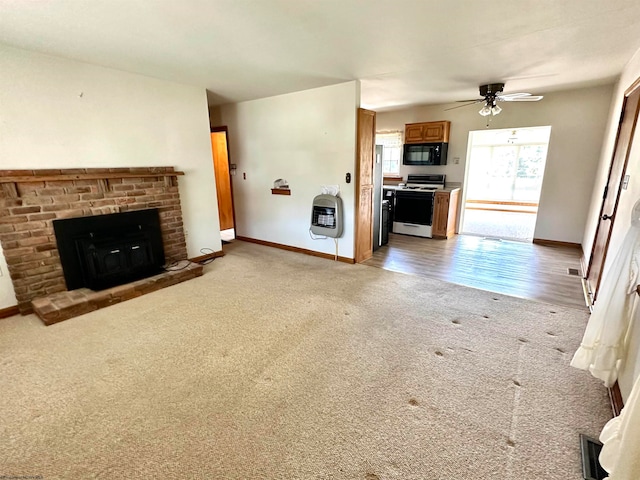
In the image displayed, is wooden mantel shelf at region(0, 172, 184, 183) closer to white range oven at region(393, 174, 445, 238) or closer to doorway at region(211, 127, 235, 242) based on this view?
doorway at region(211, 127, 235, 242)

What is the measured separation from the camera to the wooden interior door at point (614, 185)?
2.80m


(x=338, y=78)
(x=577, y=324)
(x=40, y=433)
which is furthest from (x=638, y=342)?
(x=338, y=78)

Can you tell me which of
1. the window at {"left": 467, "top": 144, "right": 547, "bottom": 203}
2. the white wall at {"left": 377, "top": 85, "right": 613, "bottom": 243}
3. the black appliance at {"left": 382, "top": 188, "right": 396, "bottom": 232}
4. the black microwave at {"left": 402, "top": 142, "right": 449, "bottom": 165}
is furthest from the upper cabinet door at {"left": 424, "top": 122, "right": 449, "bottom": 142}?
the window at {"left": 467, "top": 144, "right": 547, "bottom": 203}

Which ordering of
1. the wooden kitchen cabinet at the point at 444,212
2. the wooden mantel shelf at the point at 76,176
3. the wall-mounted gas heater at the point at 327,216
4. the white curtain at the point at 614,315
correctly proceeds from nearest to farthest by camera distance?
the white curtain at the point at 614,315
the wooden mantel shelf at the point at 76,176
the wall-mounted gas heater at the point at 327,216
the wooden kitchen cabinet at the point at 444,212

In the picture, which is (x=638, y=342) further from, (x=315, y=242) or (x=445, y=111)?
(x=445, y=111)

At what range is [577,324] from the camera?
265cm

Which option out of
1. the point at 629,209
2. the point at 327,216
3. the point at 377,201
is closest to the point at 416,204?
the point at 377,201

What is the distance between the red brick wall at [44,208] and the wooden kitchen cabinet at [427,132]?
16.0ft

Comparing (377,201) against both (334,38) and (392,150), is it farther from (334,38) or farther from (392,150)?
(334,38)

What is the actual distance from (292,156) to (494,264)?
11.3ft

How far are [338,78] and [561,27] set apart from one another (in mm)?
2225

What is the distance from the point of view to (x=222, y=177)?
6.66m

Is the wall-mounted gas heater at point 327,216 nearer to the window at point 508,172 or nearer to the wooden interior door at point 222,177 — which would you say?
the wooden interior door at point 222,177

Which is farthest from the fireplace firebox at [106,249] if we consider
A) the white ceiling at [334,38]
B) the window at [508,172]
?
the window at [508,172]
